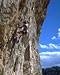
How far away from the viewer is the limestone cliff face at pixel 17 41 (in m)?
11.0

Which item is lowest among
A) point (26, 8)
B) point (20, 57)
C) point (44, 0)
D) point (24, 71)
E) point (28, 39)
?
point (24, 71)

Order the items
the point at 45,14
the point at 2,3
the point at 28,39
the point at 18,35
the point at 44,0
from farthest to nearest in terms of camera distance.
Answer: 1. the point at 45,14
2. the point at 44,0
3. the point at 28,39
4. the point at 18,35
5. the point at 2,3

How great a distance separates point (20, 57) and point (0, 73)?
3.15 meters

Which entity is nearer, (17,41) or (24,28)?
(17,41)

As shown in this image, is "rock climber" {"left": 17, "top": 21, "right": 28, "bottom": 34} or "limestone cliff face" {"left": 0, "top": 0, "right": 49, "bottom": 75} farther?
"rock climber" {"left": 17, "top": 21, "right": 28, "bottom": 34}

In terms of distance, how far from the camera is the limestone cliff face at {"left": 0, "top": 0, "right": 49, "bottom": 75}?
11.0 meters

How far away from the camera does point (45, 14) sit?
20031 mm

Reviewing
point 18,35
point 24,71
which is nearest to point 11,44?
point 18,35

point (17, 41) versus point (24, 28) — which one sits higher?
point (24, 28)

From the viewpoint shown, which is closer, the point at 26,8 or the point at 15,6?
the point at 15,6

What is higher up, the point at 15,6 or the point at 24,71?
the point at 15,6

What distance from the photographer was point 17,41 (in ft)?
44.6

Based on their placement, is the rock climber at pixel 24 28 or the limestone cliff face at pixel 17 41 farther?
→ the rock climber at pixel 24 28

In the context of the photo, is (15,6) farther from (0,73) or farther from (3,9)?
(0,73)
